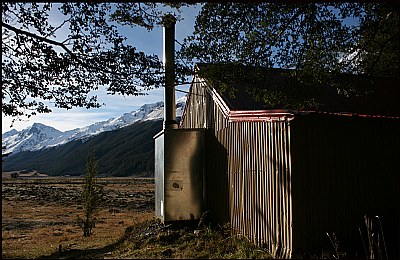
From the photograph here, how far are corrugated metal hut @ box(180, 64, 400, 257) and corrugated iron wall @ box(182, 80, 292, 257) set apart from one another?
24 mm

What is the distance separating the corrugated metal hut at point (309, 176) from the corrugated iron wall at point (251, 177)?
24 millimetres

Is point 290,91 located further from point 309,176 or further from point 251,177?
point 309,176

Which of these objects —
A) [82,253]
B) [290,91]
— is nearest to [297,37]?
[290,91]

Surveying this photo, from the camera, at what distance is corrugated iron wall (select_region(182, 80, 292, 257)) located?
27.0 ft

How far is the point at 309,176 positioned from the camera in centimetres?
828

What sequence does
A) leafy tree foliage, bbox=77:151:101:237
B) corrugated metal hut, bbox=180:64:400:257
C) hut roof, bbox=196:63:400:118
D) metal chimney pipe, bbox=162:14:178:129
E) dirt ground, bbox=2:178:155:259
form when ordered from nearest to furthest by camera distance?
1. corrugated metal hut, bbox=180:64:400:257
2. hut roof, bbox=196:63:400:118
3. metal chimney pipe, bbox=162:14:178:129
4. dirt ground, bbox=2:178:155:259
5. leafy tree foliage, bbox=77:151:101:237

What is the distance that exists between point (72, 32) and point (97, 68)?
0.98m

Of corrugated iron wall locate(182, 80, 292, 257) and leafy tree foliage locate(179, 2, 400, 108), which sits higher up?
leafy tree foliage locate(179, 2, 400, 108)

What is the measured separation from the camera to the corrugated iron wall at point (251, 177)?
8.23 meters

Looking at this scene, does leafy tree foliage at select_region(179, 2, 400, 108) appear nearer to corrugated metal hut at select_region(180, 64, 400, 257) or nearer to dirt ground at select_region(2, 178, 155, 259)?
corrugated metal hut at select_region(180, 64, 400, 257)

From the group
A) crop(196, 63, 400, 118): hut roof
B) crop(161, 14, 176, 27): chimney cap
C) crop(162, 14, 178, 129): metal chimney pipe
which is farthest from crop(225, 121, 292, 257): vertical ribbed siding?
crop(161, 14, 176, 27): chimney cap

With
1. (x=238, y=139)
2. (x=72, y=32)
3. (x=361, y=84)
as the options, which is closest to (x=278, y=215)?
Result: (x=238, y=139)

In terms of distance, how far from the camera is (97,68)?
27.8 ft

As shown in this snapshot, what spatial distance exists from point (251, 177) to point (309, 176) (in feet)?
5.91
